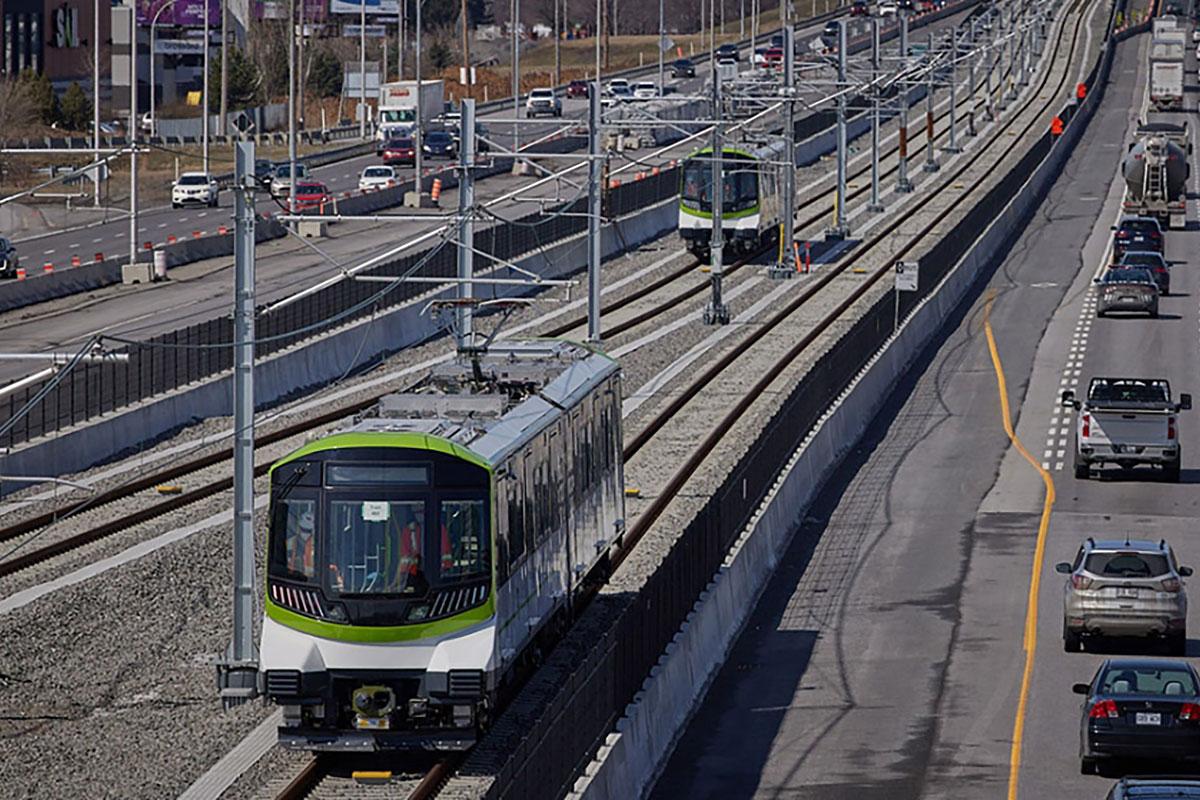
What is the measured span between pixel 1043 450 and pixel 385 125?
7611 cm

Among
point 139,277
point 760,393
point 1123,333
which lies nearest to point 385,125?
point 139,277

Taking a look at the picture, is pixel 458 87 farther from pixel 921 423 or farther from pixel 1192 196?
pixel 921 423

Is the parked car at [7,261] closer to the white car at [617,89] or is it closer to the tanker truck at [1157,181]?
the tanker truck at [1157,181]

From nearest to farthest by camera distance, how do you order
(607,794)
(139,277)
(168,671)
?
(607,794), (168,671), (139,277)

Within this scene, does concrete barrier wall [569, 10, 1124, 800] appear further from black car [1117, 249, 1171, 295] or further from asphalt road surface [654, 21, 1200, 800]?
black car [1117, 249, 1171, 295]

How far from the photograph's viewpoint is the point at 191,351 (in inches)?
1976

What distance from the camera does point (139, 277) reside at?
73438mm

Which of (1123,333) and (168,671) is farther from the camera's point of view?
(1123,333)

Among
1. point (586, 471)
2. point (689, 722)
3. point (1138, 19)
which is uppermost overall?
point (1138, 19)

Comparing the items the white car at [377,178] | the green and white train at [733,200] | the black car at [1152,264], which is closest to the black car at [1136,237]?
the black car at [1152,264]

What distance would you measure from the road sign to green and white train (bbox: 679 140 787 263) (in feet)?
48.6

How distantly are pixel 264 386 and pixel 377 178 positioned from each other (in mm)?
51217

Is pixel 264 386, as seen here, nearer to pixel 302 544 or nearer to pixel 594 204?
pixel 594 204

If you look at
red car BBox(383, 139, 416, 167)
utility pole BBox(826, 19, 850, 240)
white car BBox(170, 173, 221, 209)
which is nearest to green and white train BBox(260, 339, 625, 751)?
utility pole BBox(826, 19, 850, 240)
